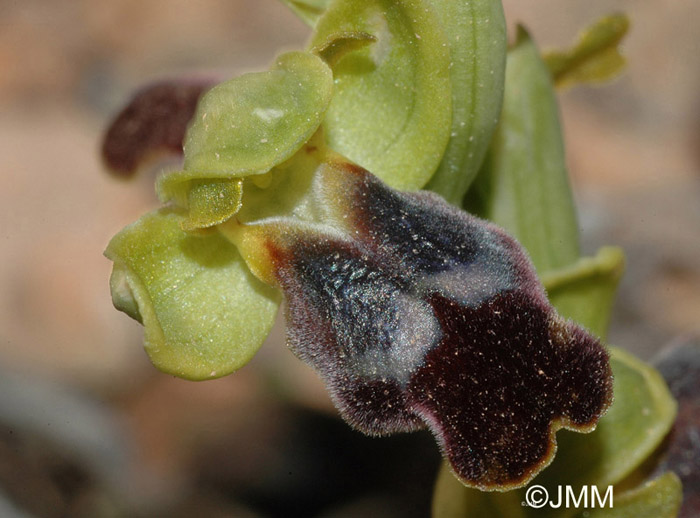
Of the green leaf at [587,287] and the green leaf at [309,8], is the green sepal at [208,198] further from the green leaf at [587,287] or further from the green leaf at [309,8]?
the green leaf at [587,287]

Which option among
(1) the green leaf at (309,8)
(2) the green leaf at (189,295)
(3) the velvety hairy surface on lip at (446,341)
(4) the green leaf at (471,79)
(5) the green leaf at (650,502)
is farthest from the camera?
(1) the green leaf at (309,8)

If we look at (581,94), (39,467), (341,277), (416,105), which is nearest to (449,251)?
(341,277)

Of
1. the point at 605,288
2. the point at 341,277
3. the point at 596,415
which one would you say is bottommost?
the point at 605,288

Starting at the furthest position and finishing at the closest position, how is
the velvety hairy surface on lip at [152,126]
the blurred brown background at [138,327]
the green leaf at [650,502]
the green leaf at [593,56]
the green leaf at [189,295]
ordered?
the blurred brown background at [138,327]
the velvety hairy surface on lip at [152,126]
the green leaf at [593,56]
the green leaf at [650,502]
the green leaf at [189,295]

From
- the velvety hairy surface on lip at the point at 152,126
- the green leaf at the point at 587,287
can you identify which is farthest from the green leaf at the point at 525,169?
the velvety hairy surface on lip at the point at 152,126

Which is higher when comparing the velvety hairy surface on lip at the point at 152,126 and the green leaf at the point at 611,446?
the velvety hairy surface on lip at the point at 152,126

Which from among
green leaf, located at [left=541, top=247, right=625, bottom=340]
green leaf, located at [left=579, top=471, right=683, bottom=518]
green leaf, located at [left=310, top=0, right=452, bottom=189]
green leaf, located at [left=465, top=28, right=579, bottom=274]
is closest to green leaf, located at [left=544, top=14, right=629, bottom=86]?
green leaf, located at [left=465, top=28, right=579, bottom=274]

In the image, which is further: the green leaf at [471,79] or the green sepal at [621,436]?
the green sepal at [621,436]

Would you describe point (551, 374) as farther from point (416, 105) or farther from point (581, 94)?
point (581, 94)
